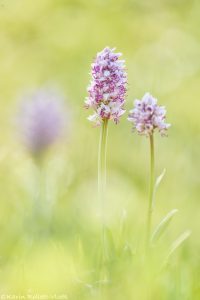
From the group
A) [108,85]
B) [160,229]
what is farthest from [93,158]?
[108,85]

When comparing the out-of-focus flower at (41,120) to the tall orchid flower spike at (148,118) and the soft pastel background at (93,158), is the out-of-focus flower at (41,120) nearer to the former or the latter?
the soft pastel background at (93,158)

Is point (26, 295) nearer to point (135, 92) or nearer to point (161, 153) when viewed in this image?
point (161, 153)

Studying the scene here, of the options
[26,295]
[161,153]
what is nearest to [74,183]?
[161,153]

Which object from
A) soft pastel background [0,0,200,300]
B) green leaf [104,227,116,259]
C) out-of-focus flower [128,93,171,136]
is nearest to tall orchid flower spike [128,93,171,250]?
out-of-focus flower [128,93,171,136]

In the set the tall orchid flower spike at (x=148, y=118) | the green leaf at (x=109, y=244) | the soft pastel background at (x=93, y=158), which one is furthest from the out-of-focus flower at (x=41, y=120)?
the green leaf at (x=109, y=244)

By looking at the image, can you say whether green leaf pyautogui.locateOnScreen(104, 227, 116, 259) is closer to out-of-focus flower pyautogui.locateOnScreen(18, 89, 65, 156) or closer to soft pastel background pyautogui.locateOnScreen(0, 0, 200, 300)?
soft pastel background pyautogui.locateOnScreen(0, 0, 200, 300)
